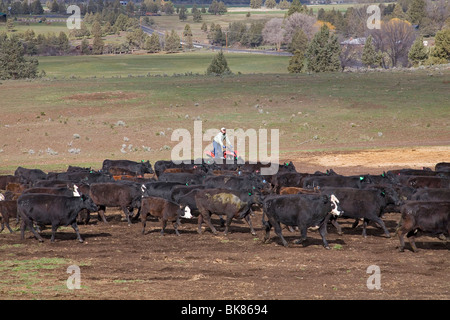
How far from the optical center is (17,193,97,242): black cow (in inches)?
664

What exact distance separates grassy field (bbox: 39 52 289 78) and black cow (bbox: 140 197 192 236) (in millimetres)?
84214

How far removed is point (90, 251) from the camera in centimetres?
1556

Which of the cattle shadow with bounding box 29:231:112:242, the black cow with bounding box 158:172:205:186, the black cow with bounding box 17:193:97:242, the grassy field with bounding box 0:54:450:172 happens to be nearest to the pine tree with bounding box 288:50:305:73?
the grassy field with bounding box 0:54:450:172

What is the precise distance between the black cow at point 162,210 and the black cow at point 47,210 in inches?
74.8

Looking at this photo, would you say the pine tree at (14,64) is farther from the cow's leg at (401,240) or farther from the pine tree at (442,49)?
the cow's leg at (401,240)

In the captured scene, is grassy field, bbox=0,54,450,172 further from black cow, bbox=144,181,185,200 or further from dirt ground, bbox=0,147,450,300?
dirt ground, bbox=0,147,450,300

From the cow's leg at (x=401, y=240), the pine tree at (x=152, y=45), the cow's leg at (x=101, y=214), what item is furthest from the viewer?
the pine tree at (x=152, y=45)

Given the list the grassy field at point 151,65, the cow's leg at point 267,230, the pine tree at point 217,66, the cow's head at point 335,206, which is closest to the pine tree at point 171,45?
the grassy field at point 151,65

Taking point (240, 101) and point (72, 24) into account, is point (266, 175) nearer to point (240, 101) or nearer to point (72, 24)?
point (240, 101)

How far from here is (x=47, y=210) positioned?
1688 cm

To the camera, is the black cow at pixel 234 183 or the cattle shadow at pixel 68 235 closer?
the cattle shadow at pixel 68 235

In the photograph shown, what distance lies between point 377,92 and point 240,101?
36.0 ft

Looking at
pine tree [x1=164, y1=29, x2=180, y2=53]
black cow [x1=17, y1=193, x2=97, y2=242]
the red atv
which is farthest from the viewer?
pine tree [x1=164, y1=29, x2=180, y2=53]

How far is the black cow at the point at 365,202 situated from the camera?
17547 millimetres
